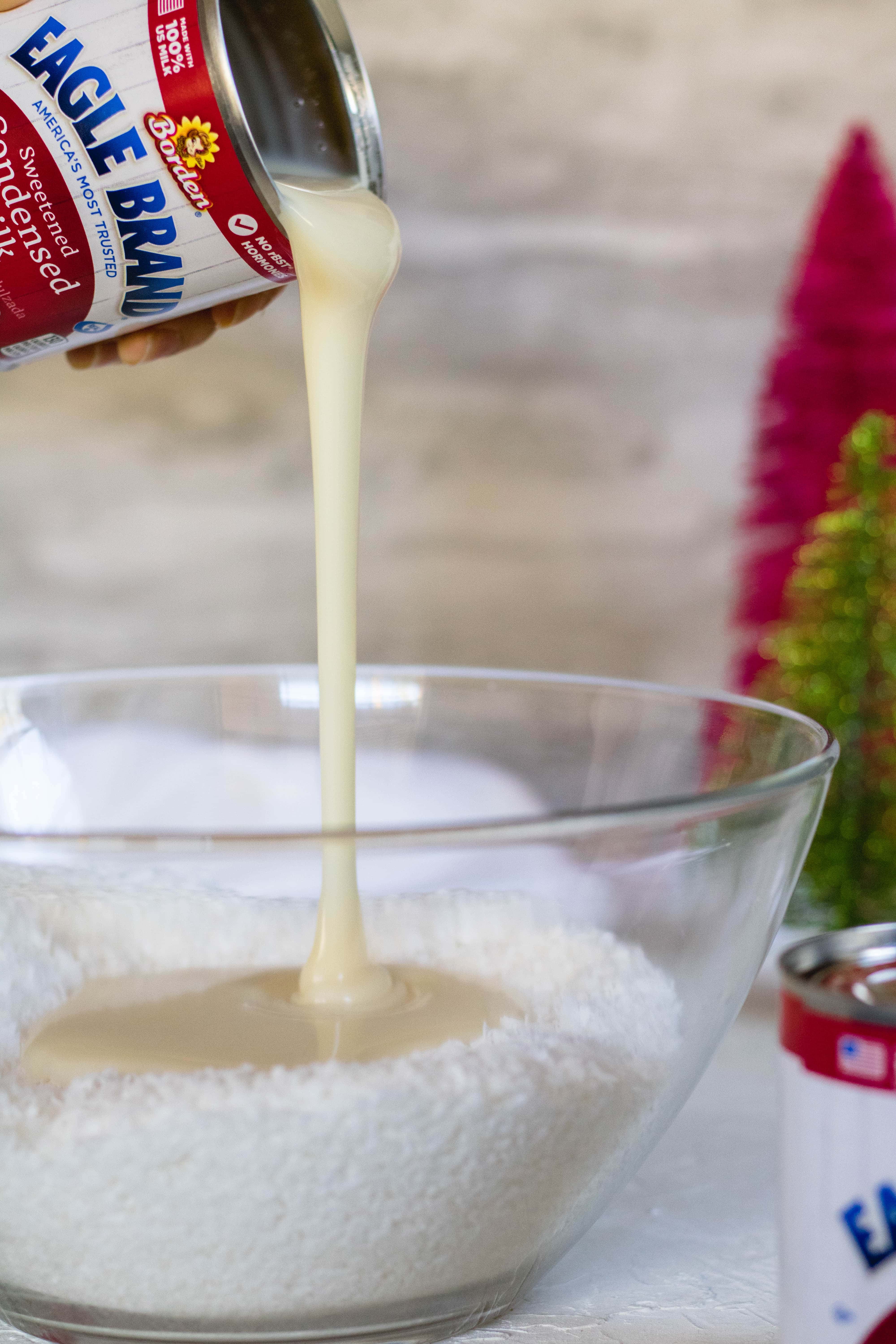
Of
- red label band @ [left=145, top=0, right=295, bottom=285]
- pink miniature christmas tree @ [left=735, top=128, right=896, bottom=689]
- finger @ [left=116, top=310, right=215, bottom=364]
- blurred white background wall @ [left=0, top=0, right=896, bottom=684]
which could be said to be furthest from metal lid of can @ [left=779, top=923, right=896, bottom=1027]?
blurred white background wall @ [left=0, top=0, right=896, bottom=684]

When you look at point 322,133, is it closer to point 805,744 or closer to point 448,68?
point 805,744

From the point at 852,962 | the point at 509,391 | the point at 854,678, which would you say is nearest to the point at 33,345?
the point at 852,962

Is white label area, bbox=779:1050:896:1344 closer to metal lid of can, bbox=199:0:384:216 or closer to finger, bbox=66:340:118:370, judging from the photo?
metal lid of can, bbox=199:0:384:216

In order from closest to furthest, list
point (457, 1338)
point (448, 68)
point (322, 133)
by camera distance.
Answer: point (457, 1338)
point (322, 133)
point (448, 68)

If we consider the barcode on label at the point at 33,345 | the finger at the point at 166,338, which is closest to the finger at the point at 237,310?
the finger at the point at 166,338

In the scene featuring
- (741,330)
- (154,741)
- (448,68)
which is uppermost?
(448,68)

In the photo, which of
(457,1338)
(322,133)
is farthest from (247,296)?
(457,1338)

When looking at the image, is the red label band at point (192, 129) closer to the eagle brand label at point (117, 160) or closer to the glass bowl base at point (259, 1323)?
the eagle brand label at point (117, 160)

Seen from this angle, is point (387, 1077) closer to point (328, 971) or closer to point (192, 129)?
point (328, 971)
